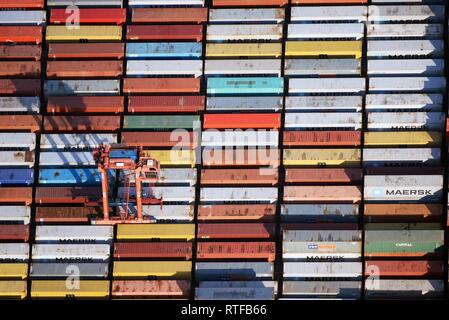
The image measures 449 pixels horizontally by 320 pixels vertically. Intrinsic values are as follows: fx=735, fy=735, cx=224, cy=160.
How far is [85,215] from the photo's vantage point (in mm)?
107938

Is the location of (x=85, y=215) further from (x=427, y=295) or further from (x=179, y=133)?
(x=427, y=295)

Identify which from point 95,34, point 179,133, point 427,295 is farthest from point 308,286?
point 95,34

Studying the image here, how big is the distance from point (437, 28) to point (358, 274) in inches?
1609

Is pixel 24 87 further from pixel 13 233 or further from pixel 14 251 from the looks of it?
pixel 14 251

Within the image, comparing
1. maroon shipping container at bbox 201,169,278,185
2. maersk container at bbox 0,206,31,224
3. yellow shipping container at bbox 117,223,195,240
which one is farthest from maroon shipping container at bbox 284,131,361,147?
maersk container at bbox 0,206,31,224

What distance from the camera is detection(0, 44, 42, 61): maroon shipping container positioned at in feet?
384

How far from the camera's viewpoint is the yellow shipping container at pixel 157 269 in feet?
345

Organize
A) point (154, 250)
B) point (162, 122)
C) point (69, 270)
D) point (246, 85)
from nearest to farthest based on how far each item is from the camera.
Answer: point (69, 270) < point (154, 250) < point (162, 122) < point (246, 85)

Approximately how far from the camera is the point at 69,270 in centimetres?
10606

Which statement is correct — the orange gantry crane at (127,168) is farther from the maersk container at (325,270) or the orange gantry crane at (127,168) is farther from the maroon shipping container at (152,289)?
the maersk container at (325,270)

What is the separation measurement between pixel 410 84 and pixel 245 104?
83.6ft

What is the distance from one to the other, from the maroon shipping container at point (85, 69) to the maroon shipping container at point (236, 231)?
1134 inches

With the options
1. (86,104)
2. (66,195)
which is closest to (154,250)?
(66,195)

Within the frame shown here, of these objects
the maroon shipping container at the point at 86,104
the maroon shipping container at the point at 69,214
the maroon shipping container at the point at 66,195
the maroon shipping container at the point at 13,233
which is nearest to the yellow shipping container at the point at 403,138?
the maroon shipping container at the point at 86,104
